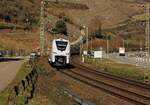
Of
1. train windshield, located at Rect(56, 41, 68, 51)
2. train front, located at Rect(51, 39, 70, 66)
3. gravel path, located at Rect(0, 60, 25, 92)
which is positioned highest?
train windshield, located at Rect(56, 41, 68, 51)

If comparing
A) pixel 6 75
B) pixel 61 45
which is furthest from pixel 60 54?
pixel 6 75

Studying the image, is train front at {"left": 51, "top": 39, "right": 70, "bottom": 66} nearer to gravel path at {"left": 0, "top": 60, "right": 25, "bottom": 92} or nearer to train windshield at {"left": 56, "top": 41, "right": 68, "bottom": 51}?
train windshield at {"left": 56, "top": 41, "right": 68, "bottom": 51}

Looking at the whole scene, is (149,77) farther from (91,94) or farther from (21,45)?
(21,45)

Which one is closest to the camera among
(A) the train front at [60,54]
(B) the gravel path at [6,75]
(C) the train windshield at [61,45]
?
(B) the gravel path at [6,75]

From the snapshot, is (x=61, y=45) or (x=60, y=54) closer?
Answer: (x=60, y=54)

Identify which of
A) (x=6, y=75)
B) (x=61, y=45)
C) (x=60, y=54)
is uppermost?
(x=61, y=45)

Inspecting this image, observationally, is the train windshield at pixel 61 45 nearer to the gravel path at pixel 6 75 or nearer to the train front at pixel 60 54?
the train front at pixel 60 54

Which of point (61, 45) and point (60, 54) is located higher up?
point (61, 45)

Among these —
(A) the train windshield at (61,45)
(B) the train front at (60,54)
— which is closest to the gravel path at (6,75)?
(B) the train front at (60,54)

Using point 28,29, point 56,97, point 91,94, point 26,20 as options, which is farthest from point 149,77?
point 26,20

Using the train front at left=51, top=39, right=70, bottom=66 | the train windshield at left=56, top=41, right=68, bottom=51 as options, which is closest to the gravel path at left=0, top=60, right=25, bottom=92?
the train front at left=51, top=39, right=70, bottom=66

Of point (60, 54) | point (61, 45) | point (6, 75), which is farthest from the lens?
point (61, 45)

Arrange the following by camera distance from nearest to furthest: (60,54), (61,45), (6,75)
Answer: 1. (6,75)
2. (60,54)
3. (61,45)

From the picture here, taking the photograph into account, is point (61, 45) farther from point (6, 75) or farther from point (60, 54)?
point (6, 75)
